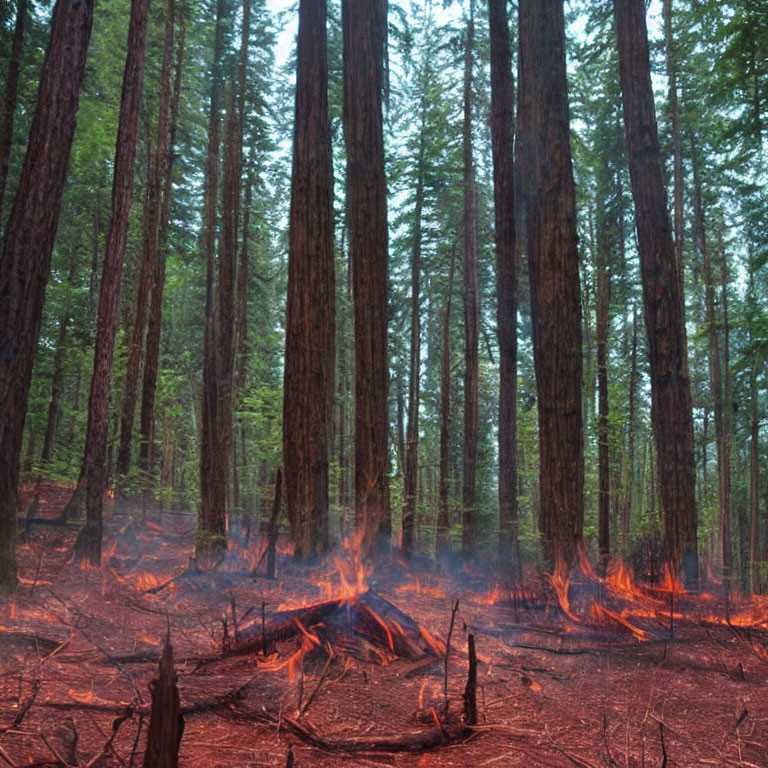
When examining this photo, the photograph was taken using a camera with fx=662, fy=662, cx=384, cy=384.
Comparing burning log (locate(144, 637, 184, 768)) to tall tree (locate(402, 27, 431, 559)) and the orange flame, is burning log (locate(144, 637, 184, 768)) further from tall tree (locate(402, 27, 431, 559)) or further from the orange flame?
tall tree (locate(402, 27, 431, 559))

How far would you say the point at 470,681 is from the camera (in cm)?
388

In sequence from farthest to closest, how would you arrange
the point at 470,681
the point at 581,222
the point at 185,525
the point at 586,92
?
the point at 581,222 → the point at 586,92 → the point at 185,525 → the point at 470,681

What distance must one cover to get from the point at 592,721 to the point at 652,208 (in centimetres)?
750

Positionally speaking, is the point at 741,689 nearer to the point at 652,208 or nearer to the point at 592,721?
the point at 592,721

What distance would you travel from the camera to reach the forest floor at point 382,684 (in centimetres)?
346

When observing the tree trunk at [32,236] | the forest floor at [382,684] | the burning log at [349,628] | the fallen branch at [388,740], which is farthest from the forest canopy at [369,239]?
the fallen branch at [388,740]

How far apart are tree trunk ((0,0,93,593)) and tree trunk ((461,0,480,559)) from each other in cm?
1163

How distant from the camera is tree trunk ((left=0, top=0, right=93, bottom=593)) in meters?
6.94

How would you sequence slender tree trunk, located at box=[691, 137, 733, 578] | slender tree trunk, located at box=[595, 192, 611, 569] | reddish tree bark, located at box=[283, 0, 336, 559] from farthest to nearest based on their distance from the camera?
slender tree trunk, located at box=[691, 137, 733, 578]
slender tree trunk, located at box=[595, 192, 611, 569]
reddish tree bark, located at box=[283, 0, 336, 559]

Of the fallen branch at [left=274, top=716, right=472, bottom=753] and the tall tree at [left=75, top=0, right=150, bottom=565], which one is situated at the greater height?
the tall tree at [left=75, top=0, right=150, bottom=565]

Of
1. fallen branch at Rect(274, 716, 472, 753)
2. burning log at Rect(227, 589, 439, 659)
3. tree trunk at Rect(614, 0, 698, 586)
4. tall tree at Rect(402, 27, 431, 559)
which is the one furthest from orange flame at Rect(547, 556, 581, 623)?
tall tree at Rect(402, 27, 431, 559)

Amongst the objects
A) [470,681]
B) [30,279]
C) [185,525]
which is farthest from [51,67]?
[185,525]

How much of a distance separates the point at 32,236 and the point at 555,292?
6324 millimetres

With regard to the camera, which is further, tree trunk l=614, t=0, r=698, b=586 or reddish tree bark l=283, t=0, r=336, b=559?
reddish tree bark l=283, t=0, r=336, b=559
